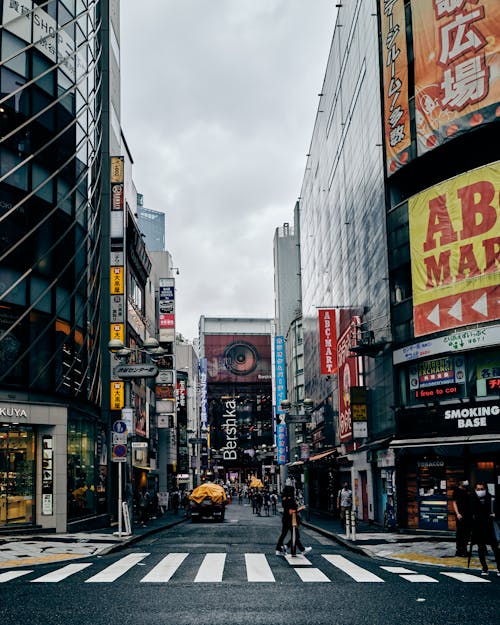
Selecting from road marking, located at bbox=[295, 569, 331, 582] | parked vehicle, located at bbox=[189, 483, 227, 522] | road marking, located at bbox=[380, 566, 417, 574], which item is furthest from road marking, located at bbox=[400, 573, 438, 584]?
parked vehicle, located at bbox=[189, 483, 227, 522]

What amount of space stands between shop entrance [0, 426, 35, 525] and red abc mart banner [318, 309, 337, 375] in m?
26.0

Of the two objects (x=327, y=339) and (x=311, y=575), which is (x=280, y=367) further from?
(x=311, y=575)

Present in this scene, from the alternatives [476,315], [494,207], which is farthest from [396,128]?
[476,315]

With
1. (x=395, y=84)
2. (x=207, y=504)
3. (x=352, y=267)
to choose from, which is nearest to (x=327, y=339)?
(x=352, y=267)

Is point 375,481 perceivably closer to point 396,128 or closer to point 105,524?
point 105,524

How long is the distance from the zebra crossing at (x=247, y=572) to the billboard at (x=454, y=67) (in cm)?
1646

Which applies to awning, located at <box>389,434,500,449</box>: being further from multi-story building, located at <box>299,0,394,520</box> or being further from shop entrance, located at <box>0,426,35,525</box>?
shop entrance, located at <box>0,426,35,525</box>

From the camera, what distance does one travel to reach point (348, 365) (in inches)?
1818

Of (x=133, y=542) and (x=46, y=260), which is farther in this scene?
(x=46, y=260)

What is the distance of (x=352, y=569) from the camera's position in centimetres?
1731

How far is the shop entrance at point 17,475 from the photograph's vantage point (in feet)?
94.0

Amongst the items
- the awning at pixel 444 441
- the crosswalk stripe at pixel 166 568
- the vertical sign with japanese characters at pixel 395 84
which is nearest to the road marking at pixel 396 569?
the crosswalk stripe at pixel 166 568

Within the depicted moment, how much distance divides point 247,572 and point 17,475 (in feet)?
49.9

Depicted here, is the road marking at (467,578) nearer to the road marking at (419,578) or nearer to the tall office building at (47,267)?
the road marking at (419,578)
